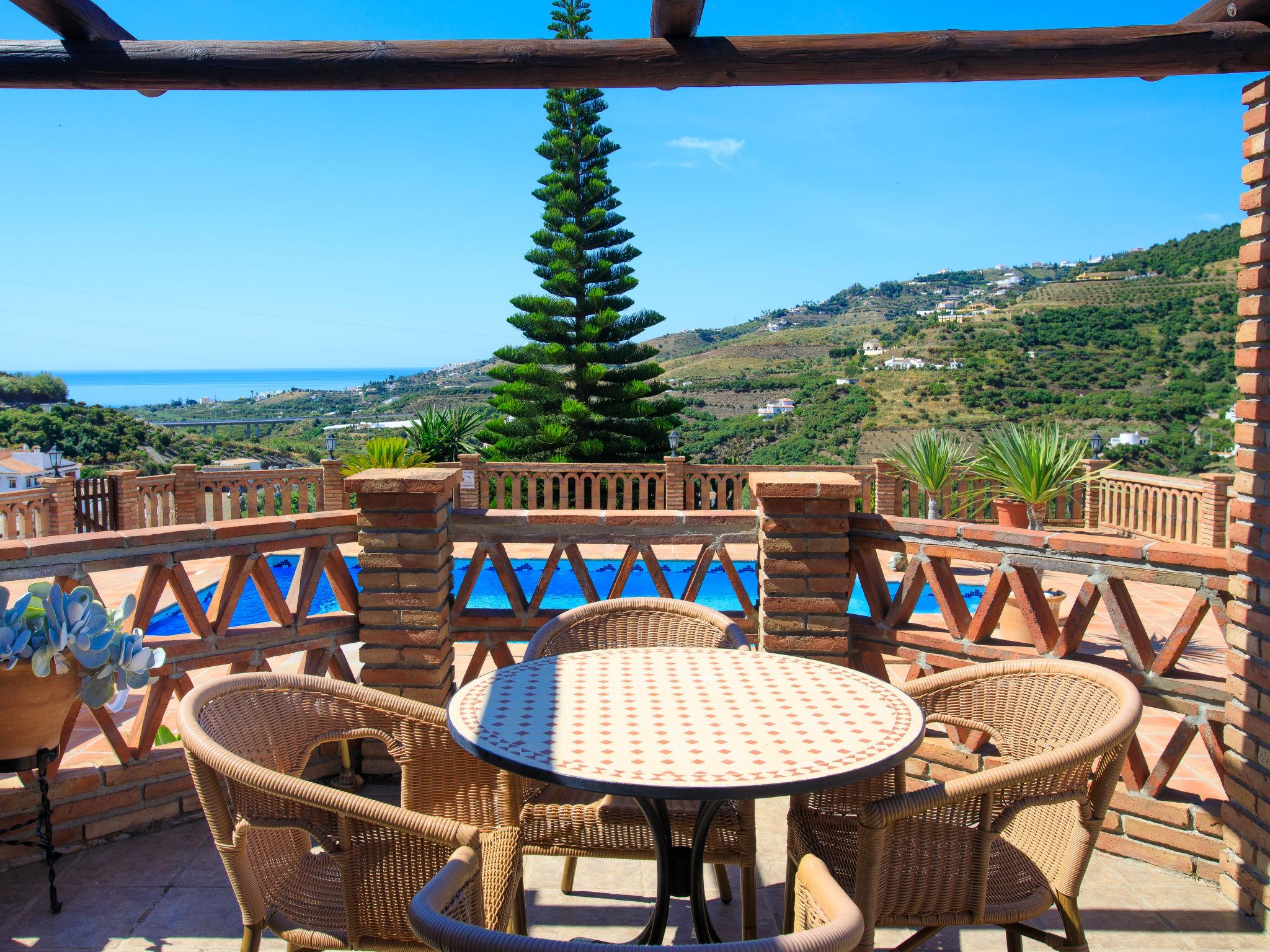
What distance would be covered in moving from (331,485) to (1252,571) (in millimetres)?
10042

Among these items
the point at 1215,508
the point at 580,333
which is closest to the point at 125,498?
the point at 580,333

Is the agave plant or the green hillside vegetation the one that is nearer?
the agave plant

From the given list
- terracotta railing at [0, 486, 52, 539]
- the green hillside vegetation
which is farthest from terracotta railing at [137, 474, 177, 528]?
the green hillside vegetation

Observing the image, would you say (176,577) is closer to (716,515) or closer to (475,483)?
(716,515)

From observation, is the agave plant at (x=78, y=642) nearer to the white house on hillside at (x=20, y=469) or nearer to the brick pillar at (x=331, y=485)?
the brick pillar at (x=331, y=485)

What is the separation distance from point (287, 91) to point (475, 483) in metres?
8.94

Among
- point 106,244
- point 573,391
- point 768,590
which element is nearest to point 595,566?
point 573,391

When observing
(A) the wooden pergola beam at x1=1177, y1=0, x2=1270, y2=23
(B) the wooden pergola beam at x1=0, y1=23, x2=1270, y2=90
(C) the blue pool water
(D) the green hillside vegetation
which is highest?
(D) the green hillside vegetation

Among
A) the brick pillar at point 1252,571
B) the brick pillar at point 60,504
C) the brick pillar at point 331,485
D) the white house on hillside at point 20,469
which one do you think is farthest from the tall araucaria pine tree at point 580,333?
the brick pillar at point 1252,571

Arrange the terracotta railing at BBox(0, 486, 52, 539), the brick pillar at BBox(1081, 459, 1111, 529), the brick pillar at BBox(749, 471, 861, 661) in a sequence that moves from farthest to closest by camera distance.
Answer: the brick pillar at BBox(1081, 459, 1111, 529) < the terracotta railing at BBox(0, 486, 52, 539) < the brick pillar at BBox(749, 471, 861, 661)

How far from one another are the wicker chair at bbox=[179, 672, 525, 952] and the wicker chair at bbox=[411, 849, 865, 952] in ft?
0.22

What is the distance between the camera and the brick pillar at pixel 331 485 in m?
10.6

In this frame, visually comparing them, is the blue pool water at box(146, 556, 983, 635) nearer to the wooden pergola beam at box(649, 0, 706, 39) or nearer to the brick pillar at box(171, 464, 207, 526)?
the brick pillar at box(171, 464, 207, 526)

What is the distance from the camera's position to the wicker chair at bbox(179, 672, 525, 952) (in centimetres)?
138
